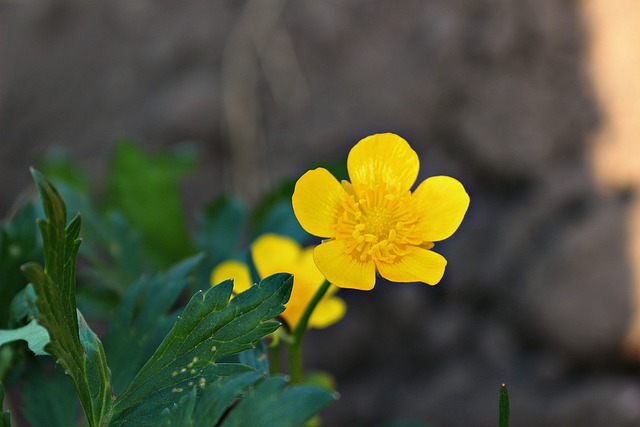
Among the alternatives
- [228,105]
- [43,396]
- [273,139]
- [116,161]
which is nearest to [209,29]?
[228,105]

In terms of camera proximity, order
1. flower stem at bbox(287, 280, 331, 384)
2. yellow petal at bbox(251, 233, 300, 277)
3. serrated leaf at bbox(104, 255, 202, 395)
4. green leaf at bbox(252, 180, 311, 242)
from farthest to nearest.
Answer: green leaf at bbox(252, 180, 311, 242)
yellow petal at bbox(251, 233, 300, 277)
serrated leaf at bbox(104, 255, 202, 395)
flower stem at bbox(287, 280, 331, 384)

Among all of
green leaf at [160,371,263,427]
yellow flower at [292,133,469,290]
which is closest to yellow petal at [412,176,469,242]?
yellow flower at [292,133,469,290]

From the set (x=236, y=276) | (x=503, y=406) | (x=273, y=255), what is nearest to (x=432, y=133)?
(x=273, y=255)

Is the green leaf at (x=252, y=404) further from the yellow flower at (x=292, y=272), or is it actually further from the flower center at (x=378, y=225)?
the yellow flower at (x=292, y=272)

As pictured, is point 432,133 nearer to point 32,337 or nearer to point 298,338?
point 298,338

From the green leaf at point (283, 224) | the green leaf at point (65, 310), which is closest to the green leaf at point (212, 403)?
the green leaf at point (65, 310)

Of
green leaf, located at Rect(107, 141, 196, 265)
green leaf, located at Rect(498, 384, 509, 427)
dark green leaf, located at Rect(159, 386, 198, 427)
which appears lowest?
dark green leaf, located at Rect(159, 386, 198, 427)

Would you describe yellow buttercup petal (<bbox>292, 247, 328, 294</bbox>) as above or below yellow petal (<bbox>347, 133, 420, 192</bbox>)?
above

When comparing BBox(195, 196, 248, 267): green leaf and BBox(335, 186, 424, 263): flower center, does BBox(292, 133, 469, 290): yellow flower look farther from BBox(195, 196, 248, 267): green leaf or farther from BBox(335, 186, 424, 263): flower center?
BBox(195, 196, 248, 267): green leaf
